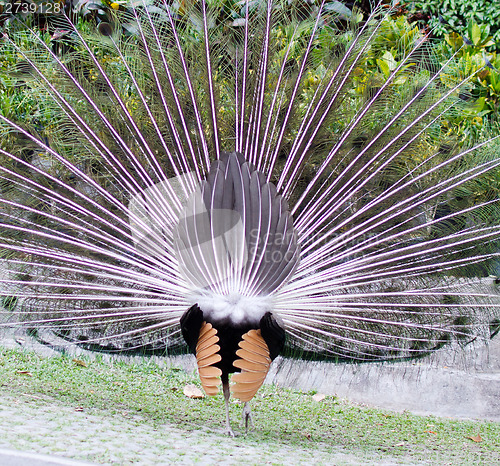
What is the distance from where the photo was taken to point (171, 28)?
13.8ft

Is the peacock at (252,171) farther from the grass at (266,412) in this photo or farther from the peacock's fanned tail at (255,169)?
the grass at (266,412)

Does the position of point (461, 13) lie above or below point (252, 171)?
above

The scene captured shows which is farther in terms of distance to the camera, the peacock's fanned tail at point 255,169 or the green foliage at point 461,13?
the green foliage at point 461,13

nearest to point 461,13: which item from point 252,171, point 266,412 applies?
point 252,171

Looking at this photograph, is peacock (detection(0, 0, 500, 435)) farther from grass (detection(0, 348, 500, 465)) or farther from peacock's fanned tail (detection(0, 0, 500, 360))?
grass (detection(0, 348, 500, 465))

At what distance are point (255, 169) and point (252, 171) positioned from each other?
172mm

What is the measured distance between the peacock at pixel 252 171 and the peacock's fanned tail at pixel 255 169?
1cm

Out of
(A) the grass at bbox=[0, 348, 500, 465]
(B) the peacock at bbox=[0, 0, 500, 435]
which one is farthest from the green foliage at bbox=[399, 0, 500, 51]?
(A) the grass at bbox=[0, 348, 500, 465]

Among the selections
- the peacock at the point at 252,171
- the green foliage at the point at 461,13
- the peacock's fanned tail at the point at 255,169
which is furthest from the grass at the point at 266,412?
the green foliage at the point at 461,13

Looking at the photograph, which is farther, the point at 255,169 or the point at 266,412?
the point at 266,412

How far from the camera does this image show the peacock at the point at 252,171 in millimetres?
3975

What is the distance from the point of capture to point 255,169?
386cm

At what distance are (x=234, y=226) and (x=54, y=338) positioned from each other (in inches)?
67.1

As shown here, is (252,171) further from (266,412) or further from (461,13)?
(461,13)
